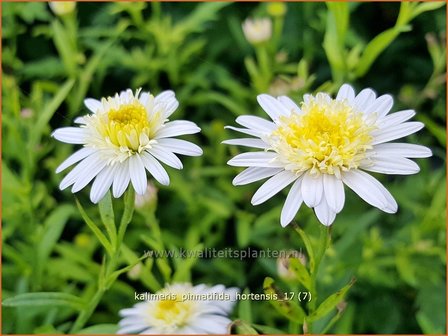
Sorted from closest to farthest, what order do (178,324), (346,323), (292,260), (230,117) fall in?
(292,260)
(178,324)
(346,323)
(230,117)

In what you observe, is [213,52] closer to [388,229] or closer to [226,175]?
[226,175]

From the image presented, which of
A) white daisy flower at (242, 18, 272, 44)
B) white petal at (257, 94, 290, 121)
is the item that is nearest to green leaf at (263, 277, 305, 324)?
white petal at (257, 94, 290, 121)

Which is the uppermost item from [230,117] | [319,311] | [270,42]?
[270,42]

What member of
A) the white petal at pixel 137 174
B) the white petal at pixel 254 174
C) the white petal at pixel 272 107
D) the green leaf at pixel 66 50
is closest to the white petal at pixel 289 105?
the white petal at pixel 272 107

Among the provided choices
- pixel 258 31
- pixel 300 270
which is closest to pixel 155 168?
pixel 300 270

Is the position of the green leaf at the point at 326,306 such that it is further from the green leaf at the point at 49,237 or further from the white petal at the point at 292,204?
the green leaf at the point at 49,237

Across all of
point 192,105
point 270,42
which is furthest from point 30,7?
point 270,42

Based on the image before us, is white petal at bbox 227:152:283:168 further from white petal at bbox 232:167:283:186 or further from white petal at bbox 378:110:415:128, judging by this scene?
white petal at bbox 378:110:415:128
